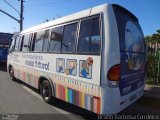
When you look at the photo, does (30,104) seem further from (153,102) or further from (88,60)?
(153,102)

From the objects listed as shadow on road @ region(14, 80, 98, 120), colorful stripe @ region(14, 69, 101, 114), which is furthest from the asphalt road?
colorful stripe @ region(14, 69, 101, 114)

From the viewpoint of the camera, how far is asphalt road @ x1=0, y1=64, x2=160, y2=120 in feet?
20.8

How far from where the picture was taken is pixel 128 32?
5742 mm

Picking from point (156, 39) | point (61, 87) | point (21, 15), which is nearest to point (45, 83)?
point (61, 87)

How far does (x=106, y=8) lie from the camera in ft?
17.0

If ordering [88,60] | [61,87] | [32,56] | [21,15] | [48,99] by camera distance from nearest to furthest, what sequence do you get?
[88,60], [61,87], [48,99], [32,56], [21,15]

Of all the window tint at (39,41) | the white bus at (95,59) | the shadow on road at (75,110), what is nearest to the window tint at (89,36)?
the white bus at (95,59)

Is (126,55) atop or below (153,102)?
atop

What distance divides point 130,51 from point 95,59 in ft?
3.45

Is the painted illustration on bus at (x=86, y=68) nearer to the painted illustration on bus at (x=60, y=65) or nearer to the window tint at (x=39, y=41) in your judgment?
the painted illustration on bus at (x=60, y=65)

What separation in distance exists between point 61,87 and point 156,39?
74.4 feet

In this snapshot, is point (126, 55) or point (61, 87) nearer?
point (126, 55)

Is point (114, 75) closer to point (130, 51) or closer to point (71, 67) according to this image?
point (130, 51)

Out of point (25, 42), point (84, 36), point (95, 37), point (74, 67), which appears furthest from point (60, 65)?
point (25, 42)
